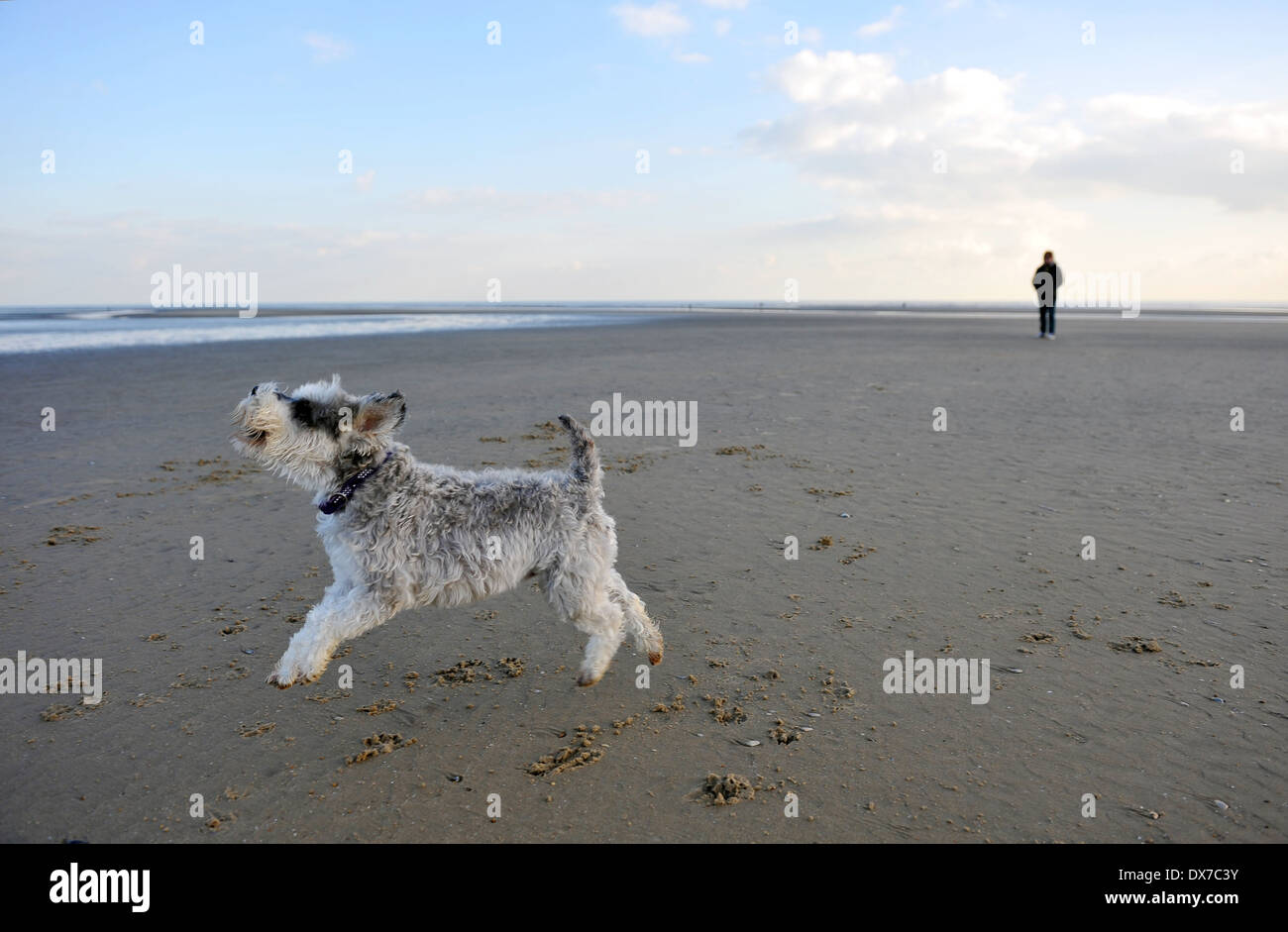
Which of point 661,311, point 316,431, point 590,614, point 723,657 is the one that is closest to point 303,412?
point 316,431

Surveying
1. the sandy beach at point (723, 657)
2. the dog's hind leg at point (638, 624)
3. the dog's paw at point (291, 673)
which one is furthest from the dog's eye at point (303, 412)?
the dog's hind leg at point (638, 624)

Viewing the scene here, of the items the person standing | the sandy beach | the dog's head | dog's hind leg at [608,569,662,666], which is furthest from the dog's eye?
the person standing

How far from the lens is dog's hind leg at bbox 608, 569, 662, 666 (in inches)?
207

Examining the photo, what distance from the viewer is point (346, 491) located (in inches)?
188

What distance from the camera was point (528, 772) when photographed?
4.12m

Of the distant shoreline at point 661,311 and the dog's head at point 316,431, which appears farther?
the distant shoreline at point 661,311

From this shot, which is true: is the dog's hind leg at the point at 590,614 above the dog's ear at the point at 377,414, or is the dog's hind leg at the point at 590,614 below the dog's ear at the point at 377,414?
below

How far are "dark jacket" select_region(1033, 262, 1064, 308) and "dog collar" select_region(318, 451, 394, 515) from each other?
1114 inches

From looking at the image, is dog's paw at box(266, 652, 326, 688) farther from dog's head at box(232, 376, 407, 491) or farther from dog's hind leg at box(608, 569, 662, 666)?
dog's hind leg at box(608, 569, 662, 666)

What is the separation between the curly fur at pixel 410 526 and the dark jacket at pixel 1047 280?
90.7ft

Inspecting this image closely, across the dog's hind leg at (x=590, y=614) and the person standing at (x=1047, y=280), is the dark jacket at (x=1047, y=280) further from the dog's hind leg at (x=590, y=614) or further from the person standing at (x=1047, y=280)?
the dog's hind leg at (x=590, y=614)

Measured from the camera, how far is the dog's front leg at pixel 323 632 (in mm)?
4535

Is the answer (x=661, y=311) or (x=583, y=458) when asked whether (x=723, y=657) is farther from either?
(x=661, y=311)

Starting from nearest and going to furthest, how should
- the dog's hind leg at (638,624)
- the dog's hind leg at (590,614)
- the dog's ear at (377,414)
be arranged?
the dog's ear at (377,414)
the dog's hind leg at (590,614)
the dog's hind leg at (638,624)
